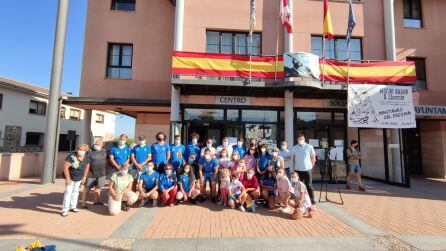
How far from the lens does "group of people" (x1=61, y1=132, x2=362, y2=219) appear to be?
6.26 m

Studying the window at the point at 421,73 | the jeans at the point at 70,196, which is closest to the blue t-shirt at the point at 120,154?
the jeans at the point at 70,196

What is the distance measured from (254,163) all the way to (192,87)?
4.41 m

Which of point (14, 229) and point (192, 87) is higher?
point (192, 87)

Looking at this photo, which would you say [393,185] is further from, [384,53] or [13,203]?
[13,203]

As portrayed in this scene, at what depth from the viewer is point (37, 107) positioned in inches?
991

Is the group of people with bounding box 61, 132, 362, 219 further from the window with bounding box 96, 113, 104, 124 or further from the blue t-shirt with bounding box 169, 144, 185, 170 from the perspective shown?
the window with bounding box 96, 113, 104, 124

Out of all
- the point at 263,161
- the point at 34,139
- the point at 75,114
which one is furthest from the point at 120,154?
the point at 75,114

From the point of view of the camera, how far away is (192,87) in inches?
407

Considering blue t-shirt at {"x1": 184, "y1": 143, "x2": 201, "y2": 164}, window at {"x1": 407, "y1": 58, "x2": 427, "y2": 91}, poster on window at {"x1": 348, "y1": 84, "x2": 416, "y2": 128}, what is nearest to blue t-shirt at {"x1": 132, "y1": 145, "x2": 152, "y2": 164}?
blue t-shirt at {"x1": 184, "y1": 143, "x2": 201, "y2": 164}

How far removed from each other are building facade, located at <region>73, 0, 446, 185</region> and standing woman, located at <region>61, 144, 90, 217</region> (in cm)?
384

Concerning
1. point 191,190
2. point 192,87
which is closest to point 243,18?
point 192,87

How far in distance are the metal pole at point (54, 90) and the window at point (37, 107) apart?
17812 mm

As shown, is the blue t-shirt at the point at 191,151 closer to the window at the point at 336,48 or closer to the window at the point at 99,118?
the window at the point at 336,48

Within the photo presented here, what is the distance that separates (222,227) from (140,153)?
3.40 meters
